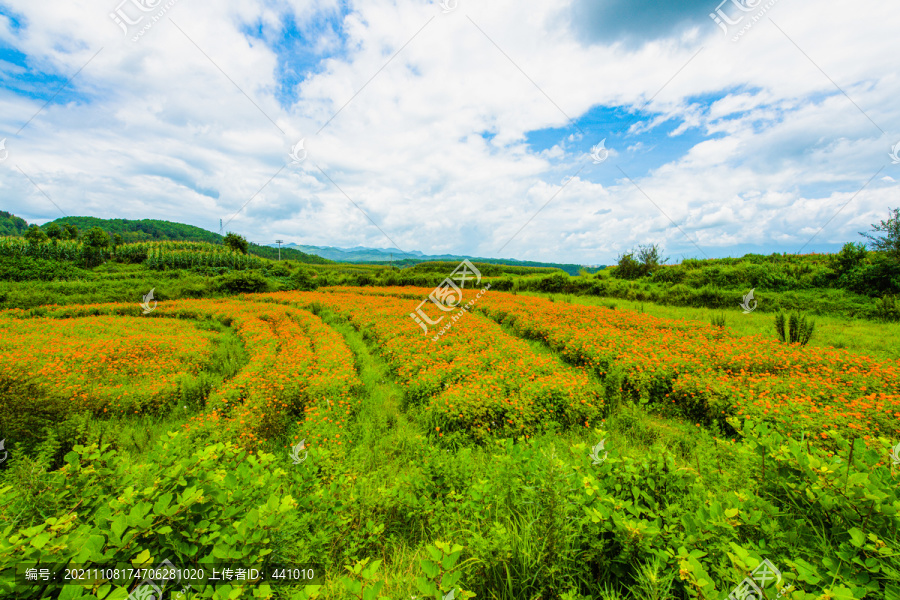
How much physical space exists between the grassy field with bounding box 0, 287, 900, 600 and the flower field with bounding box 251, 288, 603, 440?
66mm

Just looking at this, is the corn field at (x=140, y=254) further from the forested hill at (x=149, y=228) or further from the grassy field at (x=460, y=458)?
the forested hill at (x=149, y=228)

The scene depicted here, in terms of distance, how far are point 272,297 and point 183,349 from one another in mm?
13786

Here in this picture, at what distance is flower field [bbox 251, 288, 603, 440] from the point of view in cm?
612

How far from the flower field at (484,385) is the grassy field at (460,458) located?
0.22ft

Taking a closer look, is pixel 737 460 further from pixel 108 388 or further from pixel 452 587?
pixel 108 388

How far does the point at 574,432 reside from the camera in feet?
20.4

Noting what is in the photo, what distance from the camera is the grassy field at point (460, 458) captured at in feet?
5.90

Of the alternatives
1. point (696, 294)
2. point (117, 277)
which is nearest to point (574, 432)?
point (696, 294)

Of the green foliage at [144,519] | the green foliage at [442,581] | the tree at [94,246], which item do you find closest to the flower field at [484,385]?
the green foliage at [144,519]

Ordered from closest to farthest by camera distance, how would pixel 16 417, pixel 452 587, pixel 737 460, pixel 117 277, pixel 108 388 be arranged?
pixel 452 587 → pixel 737 460 → pixel 16 417 → pixel 108 388 → pixel 117 277

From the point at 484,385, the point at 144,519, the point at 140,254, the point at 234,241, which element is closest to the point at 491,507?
the point at 144,519

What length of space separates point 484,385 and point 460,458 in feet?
8.56

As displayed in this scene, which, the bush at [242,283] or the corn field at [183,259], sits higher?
the corn field at [183,259]

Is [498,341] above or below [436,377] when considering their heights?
above
